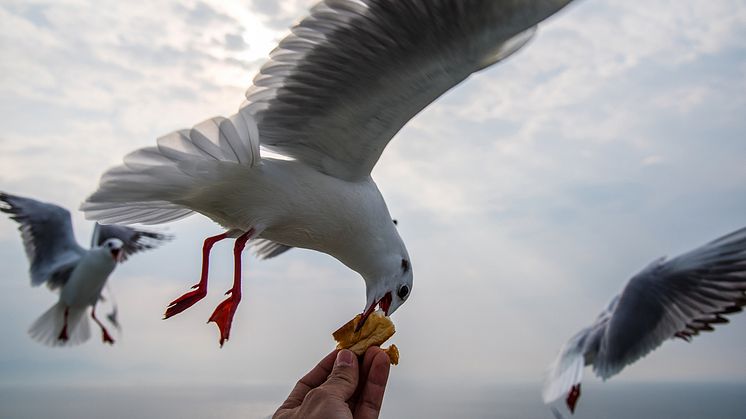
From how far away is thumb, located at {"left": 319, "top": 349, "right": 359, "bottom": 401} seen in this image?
61.5 inches

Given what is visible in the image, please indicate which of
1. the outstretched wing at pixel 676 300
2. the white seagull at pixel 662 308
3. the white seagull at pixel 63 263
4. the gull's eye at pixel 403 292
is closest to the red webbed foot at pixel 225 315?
the gull's eye at pixel 403 292

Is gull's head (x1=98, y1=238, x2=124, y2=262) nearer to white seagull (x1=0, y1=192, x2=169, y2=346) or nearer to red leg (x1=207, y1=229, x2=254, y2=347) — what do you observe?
white seagull (x1=0, y1=192, x2=169, y2=346)

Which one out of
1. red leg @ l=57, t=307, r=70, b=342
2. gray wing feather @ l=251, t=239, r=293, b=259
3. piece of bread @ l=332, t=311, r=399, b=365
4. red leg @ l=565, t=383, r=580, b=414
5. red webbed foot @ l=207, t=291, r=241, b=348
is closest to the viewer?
piece of bread @ l=332, t=311, r=399, b=365

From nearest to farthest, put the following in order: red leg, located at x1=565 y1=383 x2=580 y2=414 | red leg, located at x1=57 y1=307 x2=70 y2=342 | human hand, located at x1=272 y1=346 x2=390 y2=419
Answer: human hand, located at x1=272 y1=346 x2=390 y2=419 < red leg, located at x1=565 y1=383 x2=580 y2=414 < red leg, located at x1=57 y1=307 x2=70 y2=342

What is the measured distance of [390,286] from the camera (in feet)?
7.45

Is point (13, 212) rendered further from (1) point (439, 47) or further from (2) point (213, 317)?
(1) point (439, 47)

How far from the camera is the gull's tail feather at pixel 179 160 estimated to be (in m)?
1.84

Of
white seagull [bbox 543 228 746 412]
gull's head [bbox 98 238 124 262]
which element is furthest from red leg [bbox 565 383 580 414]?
gull's head [bbox 98 238 124 262]

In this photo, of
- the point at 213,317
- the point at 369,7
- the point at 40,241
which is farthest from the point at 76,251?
the point at 369,7

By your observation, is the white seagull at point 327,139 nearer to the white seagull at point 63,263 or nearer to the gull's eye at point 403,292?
the gull's eye at point 403,292

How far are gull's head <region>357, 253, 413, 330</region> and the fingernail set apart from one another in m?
0.55

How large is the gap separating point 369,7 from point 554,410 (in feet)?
4.57

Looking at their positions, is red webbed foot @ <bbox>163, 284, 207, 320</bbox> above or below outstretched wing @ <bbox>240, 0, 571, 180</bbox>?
below

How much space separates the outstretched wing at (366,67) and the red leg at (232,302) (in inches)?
12.6
